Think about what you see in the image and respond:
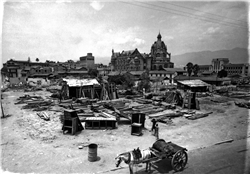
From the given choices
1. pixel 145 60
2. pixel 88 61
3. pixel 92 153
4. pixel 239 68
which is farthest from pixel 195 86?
pixel 88 61

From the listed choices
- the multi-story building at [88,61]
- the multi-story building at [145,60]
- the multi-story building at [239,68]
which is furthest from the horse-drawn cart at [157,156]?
the multi-story building at [88,61]

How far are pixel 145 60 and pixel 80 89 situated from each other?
66.6 meters

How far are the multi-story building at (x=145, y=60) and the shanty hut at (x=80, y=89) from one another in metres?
60.6

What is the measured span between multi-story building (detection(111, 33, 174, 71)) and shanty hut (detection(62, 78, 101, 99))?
60.6 meters

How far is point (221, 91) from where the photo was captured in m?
34.7

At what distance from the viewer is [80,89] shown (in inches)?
996

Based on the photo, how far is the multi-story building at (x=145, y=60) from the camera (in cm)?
8553

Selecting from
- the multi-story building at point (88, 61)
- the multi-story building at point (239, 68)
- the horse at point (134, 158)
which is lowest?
the horse at point (134, 158)

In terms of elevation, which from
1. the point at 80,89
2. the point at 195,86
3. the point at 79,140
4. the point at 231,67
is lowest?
the point at 79,140

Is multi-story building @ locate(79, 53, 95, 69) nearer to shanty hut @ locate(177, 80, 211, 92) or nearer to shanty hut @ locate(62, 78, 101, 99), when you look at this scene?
shanty hut @ locate(177, 80, 211, 92)

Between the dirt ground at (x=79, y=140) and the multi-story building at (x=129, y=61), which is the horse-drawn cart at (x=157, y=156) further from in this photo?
the multi-story building at (x=129, y=61)

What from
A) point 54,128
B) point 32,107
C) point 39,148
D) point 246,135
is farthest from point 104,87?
point 246,135

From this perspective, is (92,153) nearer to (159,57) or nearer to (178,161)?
(178,161)

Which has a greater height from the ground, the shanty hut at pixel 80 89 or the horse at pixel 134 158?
the shanty hut at pixel 80 89
